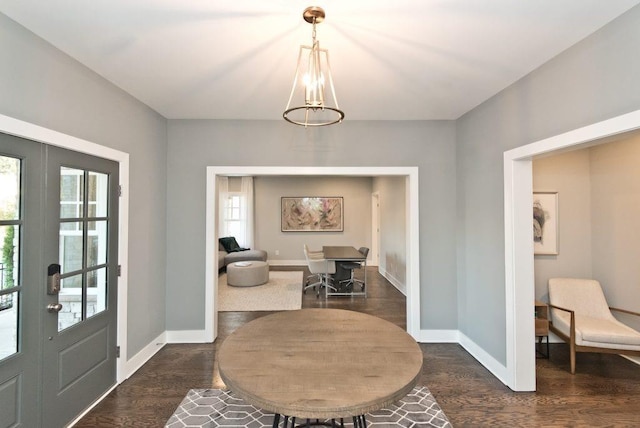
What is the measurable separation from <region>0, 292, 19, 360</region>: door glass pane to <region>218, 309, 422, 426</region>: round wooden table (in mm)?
1268

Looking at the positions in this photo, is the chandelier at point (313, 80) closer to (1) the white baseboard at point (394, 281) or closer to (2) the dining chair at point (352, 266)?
(2) the dining chair at point (352, 266)

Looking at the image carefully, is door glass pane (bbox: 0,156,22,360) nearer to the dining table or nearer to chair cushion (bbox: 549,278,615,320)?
the dining table

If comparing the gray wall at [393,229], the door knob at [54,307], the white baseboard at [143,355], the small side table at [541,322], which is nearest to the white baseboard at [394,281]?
the gray wall at [393,229]

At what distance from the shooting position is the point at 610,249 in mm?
3221

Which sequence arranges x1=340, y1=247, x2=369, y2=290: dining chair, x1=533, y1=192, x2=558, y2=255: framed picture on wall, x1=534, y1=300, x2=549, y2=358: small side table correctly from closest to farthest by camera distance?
1. x1=534, y1=300, x2=549, y2=358: small side table
2. x1=533, y1=192, x2=558, y2=255: framed picture on wall
3. x1=340, y1=247, x2=369, y2=290: dining chair

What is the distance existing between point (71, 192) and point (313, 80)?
191 cm

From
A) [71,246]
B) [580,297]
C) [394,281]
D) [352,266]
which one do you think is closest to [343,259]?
[352,266]

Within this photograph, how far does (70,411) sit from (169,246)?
5.57 feet

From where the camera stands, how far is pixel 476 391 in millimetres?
2555

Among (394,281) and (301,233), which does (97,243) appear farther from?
(301,233)

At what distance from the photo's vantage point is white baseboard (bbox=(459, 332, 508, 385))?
2.71 m

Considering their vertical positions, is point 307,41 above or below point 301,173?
above

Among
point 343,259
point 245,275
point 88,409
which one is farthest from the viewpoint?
point 245,275

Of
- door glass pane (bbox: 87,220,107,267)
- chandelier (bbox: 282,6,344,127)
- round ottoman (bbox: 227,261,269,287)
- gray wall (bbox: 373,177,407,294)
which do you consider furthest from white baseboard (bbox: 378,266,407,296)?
door glass pane (bbox: 87,220,107,267)
